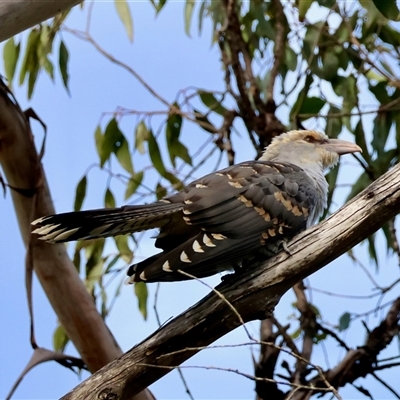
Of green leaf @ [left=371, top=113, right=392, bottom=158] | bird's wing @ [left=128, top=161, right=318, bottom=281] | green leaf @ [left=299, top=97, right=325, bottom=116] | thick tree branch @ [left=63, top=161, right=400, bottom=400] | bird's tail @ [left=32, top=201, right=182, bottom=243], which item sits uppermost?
green leaf @ [left=299, top=97, right=325, bottom=116]

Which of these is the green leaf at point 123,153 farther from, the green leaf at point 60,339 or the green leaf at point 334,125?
the green leaf at point 334,125

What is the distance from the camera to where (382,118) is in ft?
10.3

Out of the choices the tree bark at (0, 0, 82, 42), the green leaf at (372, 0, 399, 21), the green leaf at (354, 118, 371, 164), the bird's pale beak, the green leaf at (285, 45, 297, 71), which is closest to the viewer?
the tree bark at (0, 0, 82, 42)

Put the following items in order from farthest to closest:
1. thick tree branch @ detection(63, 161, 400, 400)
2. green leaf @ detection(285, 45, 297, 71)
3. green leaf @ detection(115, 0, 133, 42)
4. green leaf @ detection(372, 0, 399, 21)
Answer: green leaf @ detection(285, 45, 297, 71)
green leaf @ detection(115, 0, 133, 42)
green leaf @ detection(372, 0, 399, 21)
thick tree branch @ detection(63, 161, 400, 400)

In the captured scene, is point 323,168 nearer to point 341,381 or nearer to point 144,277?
point 341,381

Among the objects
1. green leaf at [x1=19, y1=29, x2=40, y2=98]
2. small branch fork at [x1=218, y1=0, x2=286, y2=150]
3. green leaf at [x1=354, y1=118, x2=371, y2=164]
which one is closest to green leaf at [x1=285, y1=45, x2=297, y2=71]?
small branch fork at [x1=218, y1=0, x2=286, y2=150]

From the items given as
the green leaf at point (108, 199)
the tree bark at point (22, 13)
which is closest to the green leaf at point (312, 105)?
the green leaf at point (108, 199)

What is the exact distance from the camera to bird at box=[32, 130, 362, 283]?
187 cm

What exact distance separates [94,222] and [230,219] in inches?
13.8

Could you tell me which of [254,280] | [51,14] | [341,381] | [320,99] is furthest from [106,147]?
[254,280]

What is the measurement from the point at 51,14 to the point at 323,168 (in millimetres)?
1119

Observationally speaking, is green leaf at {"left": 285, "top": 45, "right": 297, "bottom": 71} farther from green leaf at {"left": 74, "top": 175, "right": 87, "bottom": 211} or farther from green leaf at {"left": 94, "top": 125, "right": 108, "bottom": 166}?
green leaf at {"left": 74, "top": 175, "right": 87, "bottom": 211}

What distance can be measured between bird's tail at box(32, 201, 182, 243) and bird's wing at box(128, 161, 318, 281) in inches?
3.6

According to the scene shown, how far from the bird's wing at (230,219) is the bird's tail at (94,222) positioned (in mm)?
92
